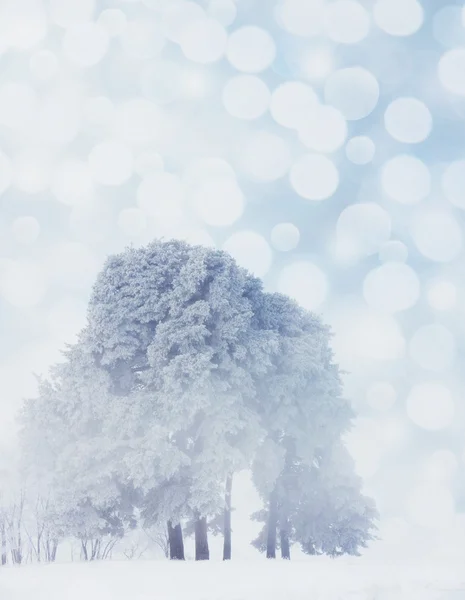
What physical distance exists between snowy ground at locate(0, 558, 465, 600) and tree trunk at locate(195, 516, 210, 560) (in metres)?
4.29

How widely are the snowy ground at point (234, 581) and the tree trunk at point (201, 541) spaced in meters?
4.29

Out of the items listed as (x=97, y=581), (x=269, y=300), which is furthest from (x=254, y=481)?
(x=97, y=581)

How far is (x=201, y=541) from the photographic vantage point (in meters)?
23.9

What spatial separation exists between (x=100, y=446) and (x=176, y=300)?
269 inches

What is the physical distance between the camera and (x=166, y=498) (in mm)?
22484

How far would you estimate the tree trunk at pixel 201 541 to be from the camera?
23.7m

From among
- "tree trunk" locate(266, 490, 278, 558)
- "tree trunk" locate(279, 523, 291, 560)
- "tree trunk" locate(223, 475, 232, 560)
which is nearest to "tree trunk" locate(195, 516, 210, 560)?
Answer: "tree trunk" locate(223, 475, 232, 560)

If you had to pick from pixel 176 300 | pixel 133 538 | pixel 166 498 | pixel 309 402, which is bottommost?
pixel 133 538

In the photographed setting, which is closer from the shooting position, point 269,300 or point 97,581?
point 97,581

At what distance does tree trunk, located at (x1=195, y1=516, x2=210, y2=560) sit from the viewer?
77.7 feet

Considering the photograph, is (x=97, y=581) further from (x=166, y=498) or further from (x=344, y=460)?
(x=344, y=460)

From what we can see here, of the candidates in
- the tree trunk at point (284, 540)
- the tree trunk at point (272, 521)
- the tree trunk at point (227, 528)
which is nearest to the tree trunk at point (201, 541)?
the tree trunk at point (227, 528)

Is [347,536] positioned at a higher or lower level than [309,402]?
lower

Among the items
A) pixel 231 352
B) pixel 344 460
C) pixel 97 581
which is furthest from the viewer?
pixel 344 460
